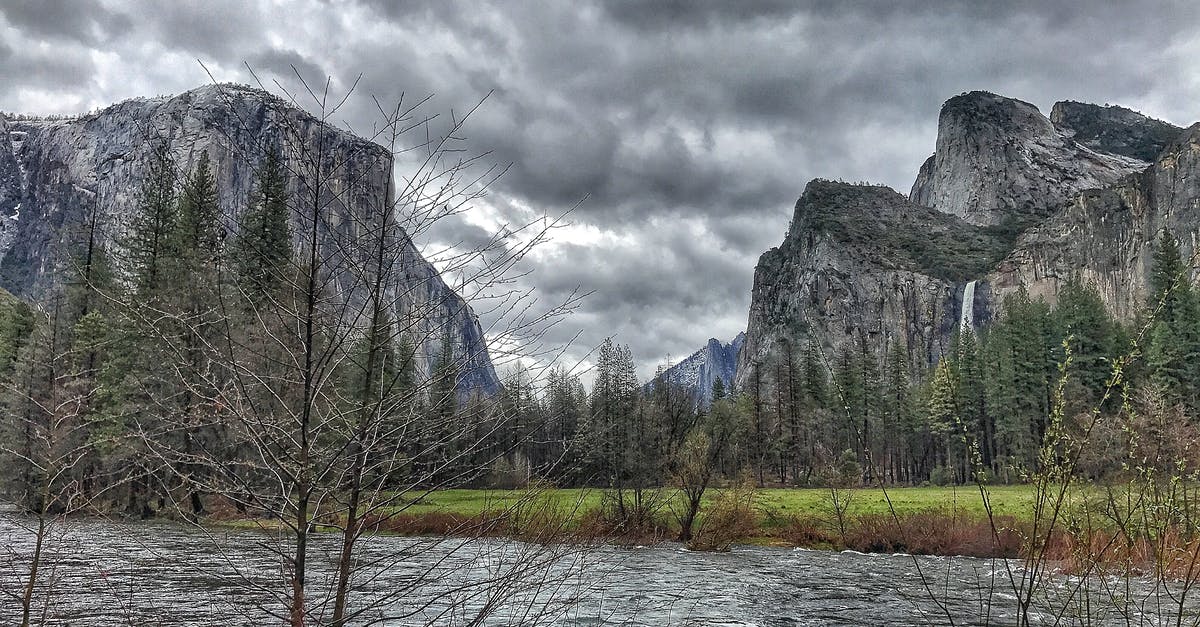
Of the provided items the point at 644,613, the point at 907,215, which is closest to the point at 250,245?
the point at 644,613

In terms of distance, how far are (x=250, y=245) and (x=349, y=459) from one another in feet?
3.59

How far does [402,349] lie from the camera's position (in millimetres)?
3701

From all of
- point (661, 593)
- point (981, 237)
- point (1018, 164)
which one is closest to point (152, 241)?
point (661, 593)

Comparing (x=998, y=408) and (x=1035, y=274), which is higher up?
(x=1035, y=274)

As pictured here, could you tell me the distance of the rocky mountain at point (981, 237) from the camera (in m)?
111

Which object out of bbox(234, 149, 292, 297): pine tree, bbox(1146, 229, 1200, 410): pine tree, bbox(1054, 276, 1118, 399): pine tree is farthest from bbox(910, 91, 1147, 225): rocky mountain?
bbox(234, 149, 292, 297): pine tree

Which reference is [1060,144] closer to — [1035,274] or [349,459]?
[1035,274]

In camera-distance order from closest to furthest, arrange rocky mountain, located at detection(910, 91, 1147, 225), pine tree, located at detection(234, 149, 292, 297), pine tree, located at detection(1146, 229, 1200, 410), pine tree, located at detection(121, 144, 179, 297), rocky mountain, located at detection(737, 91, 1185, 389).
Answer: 1. pine tree, located at detection(234, 149, 292, 297)
2. pine tree, located at detection(121, 144, 179, 297)
3. pine tree, located at detection(1146, 229, 1200, 410)
4. rocky mountain, located at detection(737, 91, 1185, 389)
5. rocky mountain, located at detection(910, 91, 1147, 225)

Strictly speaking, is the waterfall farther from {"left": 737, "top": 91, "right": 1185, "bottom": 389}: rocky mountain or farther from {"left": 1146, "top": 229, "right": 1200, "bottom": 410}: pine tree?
{"left": 1146, "top": 229, "right": 1200, "bottom": 410}: pine tree

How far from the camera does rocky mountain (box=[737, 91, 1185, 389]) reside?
11131 cm

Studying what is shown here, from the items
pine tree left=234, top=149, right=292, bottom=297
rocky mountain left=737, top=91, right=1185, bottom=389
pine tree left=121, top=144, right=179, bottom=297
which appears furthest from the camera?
rocky mountain left=737, top=91, right=1185, bottom=389

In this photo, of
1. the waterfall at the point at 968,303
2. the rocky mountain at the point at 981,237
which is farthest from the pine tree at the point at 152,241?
the waterfall at the point at 968,303

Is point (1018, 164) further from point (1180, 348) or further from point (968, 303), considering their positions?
point (1180, 348)

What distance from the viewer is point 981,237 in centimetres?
17125
